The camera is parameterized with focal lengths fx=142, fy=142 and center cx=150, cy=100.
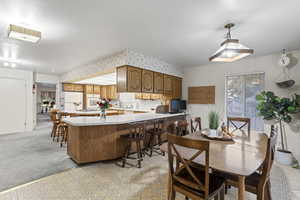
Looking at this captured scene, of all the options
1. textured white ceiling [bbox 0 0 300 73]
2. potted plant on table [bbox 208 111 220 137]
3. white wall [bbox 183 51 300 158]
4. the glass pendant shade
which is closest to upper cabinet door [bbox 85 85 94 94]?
textured white ceiling [bbox 0 0 300 73]

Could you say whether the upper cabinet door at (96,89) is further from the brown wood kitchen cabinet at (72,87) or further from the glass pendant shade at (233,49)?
the glass pendant shade at (233,49)

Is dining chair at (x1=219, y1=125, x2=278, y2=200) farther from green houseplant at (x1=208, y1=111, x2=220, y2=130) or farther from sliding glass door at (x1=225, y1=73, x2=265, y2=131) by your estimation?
sliding glass door at (x1=225, y1=73, x2=265, y2=131)

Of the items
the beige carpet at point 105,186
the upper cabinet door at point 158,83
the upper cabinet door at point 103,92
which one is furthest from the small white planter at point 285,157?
the upper cabinet door at point 103,92

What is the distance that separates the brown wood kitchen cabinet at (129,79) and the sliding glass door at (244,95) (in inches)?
110

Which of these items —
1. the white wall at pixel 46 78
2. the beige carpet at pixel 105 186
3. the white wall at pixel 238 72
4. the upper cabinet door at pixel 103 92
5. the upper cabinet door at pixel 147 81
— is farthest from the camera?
the upper cabinet door at pixel 103 92

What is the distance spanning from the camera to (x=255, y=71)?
3.92 meters

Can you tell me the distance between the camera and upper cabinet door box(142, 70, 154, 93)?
3.97 m

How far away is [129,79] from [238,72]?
10.5 feet

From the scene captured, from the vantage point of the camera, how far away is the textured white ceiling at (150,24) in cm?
178

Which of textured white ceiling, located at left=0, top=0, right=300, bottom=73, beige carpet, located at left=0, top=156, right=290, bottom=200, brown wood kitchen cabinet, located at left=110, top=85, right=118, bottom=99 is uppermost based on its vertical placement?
textured white ceiling, located at left=0, top=0, right=300, bottom=73

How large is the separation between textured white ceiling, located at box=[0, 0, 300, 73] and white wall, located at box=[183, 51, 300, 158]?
0.42 meters

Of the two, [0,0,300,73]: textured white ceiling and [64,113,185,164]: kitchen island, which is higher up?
Answer: [0,0,300,73]: textured white ceiling

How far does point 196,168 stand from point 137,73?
2.71m

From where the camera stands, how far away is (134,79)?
3.67m
